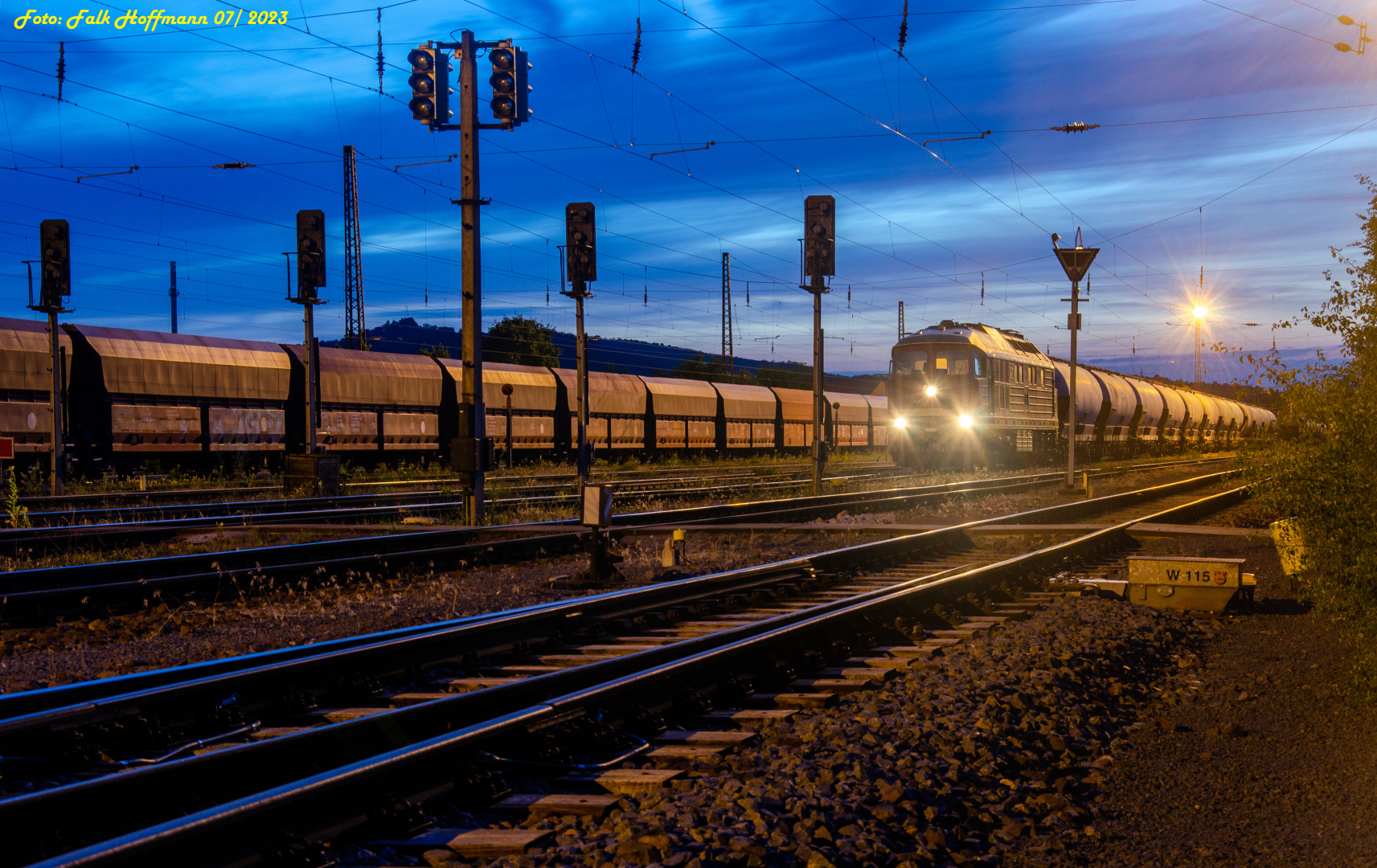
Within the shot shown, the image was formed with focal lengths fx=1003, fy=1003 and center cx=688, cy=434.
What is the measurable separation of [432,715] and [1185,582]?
720 cm

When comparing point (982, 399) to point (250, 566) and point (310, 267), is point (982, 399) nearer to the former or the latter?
point (310, 267)

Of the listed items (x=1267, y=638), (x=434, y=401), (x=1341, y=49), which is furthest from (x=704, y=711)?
(x=434, y=401)

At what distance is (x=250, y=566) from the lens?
33.2 ft

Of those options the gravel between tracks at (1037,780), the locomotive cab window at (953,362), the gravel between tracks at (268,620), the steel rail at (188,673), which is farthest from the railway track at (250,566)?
the locomotive cab window at (953,362)

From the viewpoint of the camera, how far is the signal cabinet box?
29.1 ft

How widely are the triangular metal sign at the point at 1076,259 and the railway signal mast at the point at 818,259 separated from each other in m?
4.68

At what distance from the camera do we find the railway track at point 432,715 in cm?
337

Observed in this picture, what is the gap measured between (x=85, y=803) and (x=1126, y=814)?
3898 mm

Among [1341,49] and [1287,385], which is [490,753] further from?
[1341,49]

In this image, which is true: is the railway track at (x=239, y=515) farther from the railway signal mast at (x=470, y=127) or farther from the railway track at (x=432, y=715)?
the railway track at (x=432, y=715)

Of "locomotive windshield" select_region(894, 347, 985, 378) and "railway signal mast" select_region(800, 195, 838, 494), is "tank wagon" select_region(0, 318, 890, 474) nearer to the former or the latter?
"locomotive windshield" select_region(894, 347, 985, 378)

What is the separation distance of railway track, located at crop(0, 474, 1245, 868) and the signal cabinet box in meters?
1.66

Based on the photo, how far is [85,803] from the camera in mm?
3402

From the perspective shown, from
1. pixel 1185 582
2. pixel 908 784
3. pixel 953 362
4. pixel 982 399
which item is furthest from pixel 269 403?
pixel 908 784
